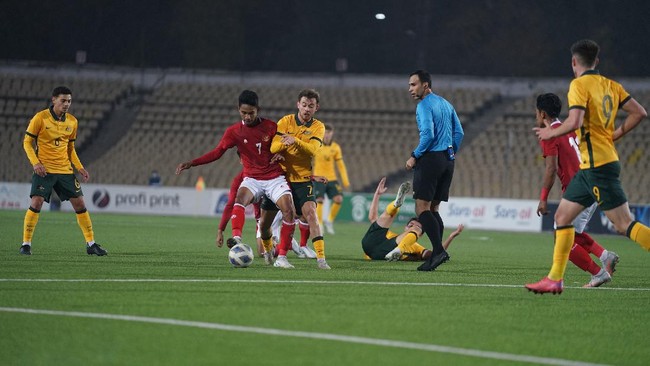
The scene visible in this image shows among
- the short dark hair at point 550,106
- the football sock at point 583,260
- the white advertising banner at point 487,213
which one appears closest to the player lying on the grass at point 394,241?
the football sock at point 583,260

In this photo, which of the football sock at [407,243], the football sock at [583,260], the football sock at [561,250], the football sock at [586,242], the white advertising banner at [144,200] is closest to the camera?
the football sock at [561,250]

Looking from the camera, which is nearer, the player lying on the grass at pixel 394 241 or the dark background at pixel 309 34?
the player lying on the grass at pixel 394 241

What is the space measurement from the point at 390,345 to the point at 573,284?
5580 mm

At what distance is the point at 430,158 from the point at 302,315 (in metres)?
5.59

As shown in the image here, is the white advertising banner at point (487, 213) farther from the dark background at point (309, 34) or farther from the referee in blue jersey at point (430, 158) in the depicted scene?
the referee in blue jersey at point (430, 158)

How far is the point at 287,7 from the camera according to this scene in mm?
44188

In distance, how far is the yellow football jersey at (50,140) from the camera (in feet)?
46.1

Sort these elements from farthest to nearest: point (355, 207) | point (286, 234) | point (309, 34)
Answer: point (309, 34), point (355, 207), point (286, 234)

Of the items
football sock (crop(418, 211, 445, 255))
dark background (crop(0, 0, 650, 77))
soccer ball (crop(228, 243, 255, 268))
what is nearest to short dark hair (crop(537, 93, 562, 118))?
football sock (crop(418, 211, 445, 255))

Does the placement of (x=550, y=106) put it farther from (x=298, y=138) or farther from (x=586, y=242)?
(x=298, y=138)

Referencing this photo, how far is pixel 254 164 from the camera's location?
12.7m

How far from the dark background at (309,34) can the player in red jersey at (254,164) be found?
A: 102 feet

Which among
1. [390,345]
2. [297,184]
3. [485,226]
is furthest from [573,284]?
[485,226]

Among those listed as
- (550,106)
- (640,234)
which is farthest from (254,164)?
(640,234)
